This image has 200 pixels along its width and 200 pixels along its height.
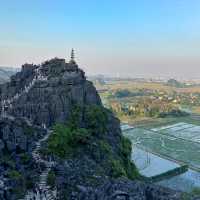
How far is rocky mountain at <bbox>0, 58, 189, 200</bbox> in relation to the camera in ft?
71.5

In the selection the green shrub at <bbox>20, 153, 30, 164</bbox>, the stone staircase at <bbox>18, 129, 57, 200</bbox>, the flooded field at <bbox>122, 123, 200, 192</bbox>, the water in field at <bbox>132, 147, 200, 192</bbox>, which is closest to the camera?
the stone staircase at <bbox>18, 129, 57, 200</bbox>

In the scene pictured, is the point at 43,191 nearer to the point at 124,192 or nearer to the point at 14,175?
the point at 14,175

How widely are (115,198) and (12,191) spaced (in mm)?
5626

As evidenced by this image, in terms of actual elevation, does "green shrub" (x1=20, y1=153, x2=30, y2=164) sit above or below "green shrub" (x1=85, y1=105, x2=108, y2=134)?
below

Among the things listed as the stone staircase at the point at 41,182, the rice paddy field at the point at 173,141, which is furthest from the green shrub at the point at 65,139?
the rice paddy field at the point at 173,141

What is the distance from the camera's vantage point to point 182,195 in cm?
2569

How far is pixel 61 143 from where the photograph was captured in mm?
25641

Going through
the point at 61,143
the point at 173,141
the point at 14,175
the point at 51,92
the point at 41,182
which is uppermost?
the point at 51,92

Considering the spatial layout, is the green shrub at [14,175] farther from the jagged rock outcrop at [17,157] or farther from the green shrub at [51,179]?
the green shrub at [51,179]

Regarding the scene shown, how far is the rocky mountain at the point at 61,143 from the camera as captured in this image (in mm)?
21781

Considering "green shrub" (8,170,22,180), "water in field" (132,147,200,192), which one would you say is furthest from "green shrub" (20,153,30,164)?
"water in field" (132,147,200,192)

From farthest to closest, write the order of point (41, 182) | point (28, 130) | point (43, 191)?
point (28, 130), point (41, 182), point (43, 191)

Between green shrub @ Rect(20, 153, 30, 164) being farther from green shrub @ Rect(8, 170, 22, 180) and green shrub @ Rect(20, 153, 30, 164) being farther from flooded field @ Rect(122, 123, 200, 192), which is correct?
flooded field @ Rect(122, 123, 200, 192)

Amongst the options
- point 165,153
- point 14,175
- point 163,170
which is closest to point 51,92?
point 14,175
